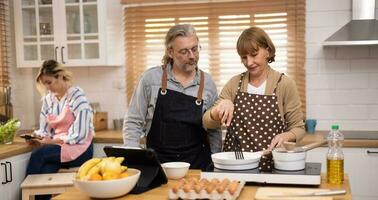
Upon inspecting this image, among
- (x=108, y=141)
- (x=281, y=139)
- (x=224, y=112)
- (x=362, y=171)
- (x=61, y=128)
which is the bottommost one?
(x=362, y=171)

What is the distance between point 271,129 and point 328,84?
1.64 metres

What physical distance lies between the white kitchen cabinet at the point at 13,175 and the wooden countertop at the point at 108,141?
0.05 meters

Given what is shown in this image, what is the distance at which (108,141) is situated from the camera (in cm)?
342

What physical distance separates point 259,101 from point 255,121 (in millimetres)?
102

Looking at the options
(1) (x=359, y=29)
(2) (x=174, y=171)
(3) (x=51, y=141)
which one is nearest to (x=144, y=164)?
(2) (x=174, y=171)

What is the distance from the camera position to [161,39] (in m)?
3.79

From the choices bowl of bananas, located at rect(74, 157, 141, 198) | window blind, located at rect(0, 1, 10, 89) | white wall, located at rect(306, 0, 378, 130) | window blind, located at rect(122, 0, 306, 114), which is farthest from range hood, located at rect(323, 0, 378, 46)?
window blind, located at rect(0, 1, 10, 89)

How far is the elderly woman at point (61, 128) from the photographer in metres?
3.19

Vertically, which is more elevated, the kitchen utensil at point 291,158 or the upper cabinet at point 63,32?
the upper cabinet at point 63,32

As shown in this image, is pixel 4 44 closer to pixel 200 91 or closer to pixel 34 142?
pixel 34 142

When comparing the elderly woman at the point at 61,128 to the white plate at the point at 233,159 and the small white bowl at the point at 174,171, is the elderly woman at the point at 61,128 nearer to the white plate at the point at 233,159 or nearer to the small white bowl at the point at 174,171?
the small white bowl at the point at 174,171

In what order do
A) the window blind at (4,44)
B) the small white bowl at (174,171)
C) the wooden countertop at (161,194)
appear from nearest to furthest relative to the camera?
the wooden countertop at (161,194) < the small white bowl at (174,171) < the window blind at (4,44)

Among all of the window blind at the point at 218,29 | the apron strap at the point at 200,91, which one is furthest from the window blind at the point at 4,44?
the apron strap at the point at 200,91

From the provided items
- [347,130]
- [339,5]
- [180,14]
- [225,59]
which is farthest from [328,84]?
[180,14]
